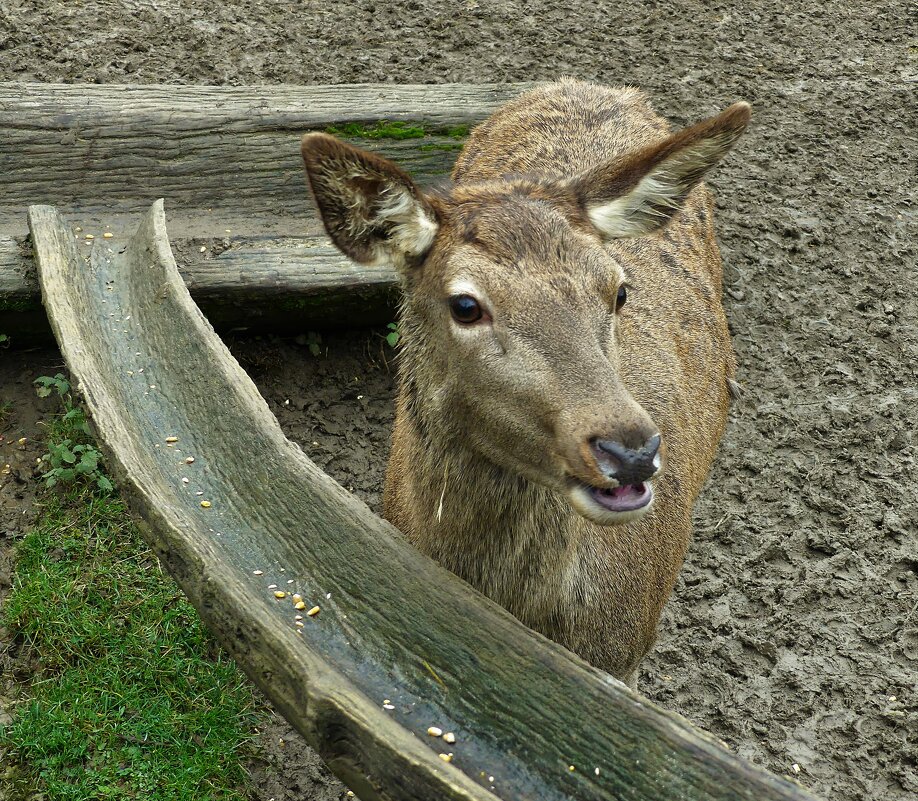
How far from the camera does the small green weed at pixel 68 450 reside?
513 cm

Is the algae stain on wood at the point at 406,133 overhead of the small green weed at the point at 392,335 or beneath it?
overhead

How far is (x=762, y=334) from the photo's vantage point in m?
6.46

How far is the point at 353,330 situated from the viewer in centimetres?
623

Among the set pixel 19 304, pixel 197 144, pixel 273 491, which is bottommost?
pixel 19 304

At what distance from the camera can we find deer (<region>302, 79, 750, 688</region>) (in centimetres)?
304

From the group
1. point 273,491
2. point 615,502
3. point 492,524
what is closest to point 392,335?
point 273,491

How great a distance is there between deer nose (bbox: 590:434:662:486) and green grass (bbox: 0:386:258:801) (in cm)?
233

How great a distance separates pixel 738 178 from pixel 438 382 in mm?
4514

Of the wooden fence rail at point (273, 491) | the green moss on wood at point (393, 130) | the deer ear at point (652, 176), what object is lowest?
the wooden fence rail at point (273, 491)

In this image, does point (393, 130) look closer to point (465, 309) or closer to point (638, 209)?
point (638, 209)

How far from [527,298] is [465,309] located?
0.69 feet

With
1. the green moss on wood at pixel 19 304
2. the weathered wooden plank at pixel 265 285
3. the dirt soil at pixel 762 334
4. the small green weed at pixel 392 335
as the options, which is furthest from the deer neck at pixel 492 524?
the green moss on wood at pixel 19 304

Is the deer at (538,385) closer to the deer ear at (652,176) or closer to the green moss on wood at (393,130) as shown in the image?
the deer ear at (652,176)

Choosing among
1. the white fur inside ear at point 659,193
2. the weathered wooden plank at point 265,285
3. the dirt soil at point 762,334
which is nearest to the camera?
the white fur inside ear at point 659,193
